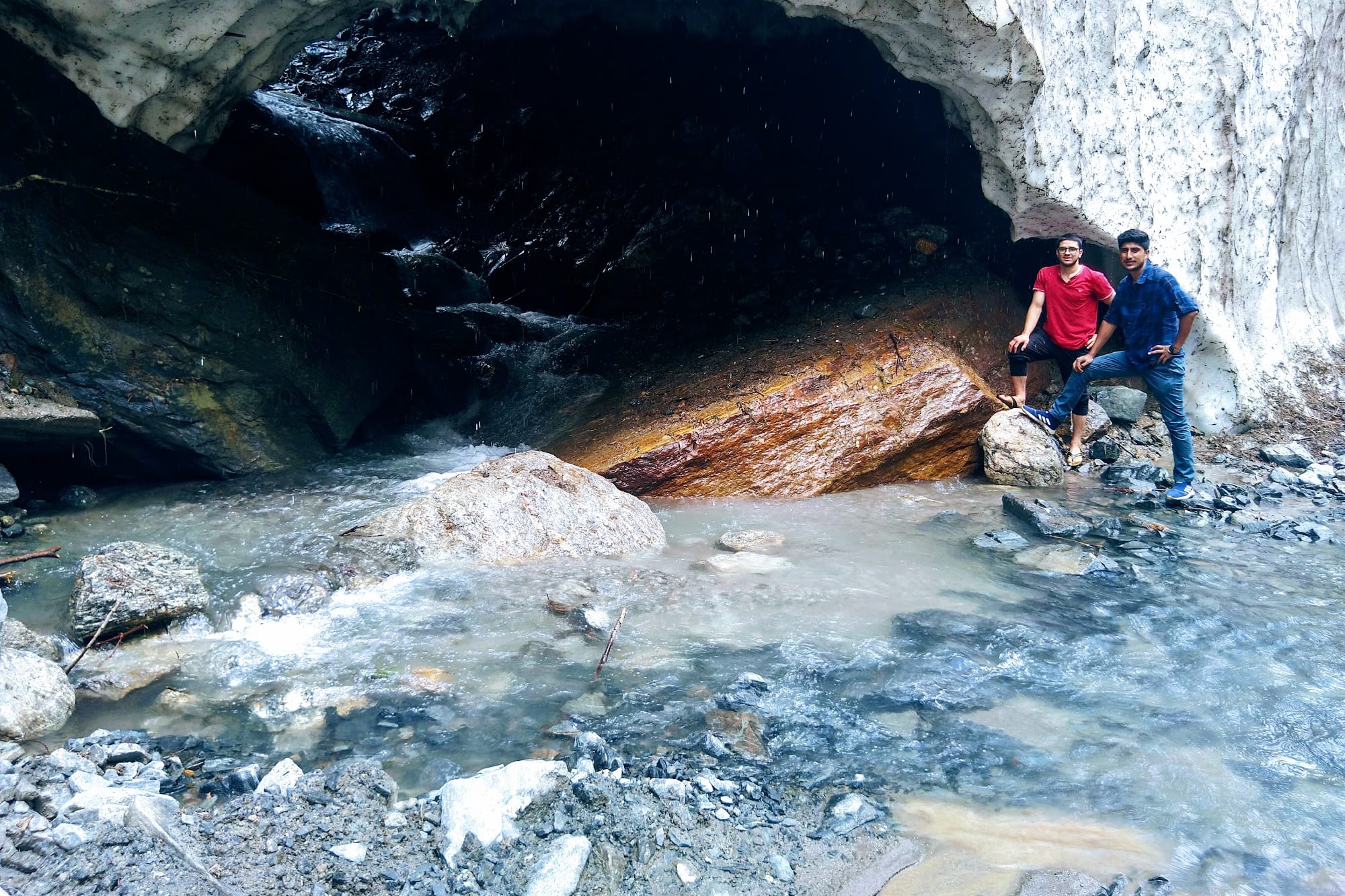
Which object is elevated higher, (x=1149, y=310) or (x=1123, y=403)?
(x=1149, y=310)

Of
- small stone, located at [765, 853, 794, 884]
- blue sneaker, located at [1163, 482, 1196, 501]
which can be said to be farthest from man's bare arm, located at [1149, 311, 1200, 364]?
small stone, located at [765, 853, 794, 884]

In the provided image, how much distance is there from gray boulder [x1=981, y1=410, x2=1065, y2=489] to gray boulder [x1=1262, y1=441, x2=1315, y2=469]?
176 centimetres

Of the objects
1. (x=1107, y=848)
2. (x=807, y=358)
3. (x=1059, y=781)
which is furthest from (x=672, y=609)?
(x=807, y=358)

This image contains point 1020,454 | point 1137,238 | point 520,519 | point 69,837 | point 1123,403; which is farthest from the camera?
point 1123,403

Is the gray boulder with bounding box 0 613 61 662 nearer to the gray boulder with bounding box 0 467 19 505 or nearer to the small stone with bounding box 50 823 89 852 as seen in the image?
the small stone with bounding box 50 823 89 852

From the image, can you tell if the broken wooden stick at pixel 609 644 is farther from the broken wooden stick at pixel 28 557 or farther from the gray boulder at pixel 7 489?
the gray boulder at pixel 7 489

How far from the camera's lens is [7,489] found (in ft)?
14.9

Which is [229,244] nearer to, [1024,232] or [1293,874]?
[1024,232]

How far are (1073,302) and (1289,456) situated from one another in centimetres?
217

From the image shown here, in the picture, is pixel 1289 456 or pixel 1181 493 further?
pixel 1289 456

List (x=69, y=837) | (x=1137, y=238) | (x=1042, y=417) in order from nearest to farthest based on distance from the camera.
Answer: (x=69, y=837)
(x=1137, y=238)
(x=1042, y=417)

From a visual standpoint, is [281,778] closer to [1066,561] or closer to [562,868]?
[562,868]

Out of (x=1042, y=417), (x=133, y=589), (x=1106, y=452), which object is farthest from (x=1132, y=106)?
(x=133, y=589)

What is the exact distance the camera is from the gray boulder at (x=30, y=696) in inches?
100
